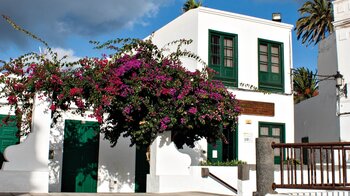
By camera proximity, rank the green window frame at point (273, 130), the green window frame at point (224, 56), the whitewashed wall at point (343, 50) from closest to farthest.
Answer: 1. the green window frame at point (224, 56)
2. the green window frame at point (273, 130)
3. the whitewashed wall at point (343, 50)

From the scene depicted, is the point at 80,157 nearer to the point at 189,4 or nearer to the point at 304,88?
the point at 189,4

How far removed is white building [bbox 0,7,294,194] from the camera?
11.3 metres

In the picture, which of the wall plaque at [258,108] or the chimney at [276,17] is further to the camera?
the chimney at [276,17]

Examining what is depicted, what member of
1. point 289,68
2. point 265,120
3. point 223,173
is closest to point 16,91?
point 223,173

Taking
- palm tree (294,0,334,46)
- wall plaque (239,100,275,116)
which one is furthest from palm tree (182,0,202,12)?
wall plaque (239,100,275,116)

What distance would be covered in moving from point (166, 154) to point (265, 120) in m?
6.15

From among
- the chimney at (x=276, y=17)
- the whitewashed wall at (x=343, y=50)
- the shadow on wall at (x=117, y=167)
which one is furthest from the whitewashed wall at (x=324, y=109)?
the shadow on wall at (x=117, y=167)

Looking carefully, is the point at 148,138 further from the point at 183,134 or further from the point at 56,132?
the point at 56,132

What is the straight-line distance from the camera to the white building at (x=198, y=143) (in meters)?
11.3

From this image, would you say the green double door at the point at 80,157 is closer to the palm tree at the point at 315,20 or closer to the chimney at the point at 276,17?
the chimney at the point at 276,17

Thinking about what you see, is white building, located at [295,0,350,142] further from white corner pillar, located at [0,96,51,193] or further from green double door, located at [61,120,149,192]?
white corner pillar, located at [0,96,51,193]

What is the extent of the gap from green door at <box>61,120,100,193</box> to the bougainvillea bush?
2.49 metres

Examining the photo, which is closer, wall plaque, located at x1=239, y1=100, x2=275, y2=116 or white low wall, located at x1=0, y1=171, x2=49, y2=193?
white low wall, located at x1=0, y1=171, x2=49, y2=193

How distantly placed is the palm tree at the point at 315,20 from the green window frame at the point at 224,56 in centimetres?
1796
